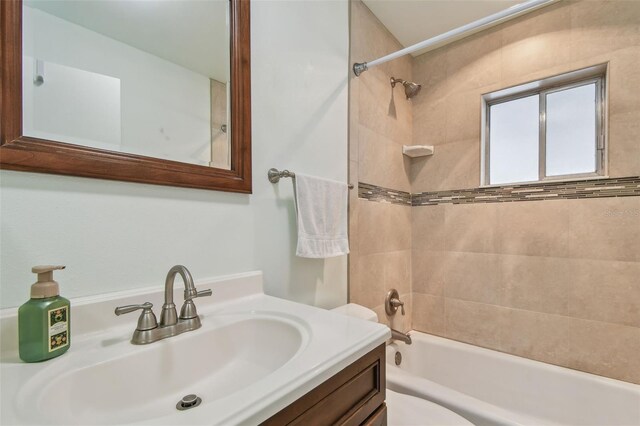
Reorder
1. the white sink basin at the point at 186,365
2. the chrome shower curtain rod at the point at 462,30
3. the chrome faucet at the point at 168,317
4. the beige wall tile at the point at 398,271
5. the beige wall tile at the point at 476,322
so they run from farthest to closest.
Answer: the beige wall tile at the point at 398,271, the beige wall tile at the point at 476,322, the chrome shower curtain rod at the point at 462,30, the chrome faucet at the point at 168,317, the white sink basin at the point at 186,365

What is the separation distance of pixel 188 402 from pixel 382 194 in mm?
1547

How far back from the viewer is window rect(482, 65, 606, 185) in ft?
5.44

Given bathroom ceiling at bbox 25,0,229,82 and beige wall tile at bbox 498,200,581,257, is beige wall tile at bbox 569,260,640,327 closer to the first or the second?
beige wall tile at bbox 498,200,581,257

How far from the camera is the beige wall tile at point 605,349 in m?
1.47

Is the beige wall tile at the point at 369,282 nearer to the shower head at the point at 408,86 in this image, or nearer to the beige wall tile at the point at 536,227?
the beige wall tile at the point at 536,227

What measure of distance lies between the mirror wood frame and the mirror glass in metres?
0.02

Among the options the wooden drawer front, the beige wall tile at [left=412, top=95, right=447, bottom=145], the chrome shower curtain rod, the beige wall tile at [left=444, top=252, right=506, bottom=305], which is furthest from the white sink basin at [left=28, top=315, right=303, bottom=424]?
the beige wall tile at [left=412, top=95, right=447, bottom=145]

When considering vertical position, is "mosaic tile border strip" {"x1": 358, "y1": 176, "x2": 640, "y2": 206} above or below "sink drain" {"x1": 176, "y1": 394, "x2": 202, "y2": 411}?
above

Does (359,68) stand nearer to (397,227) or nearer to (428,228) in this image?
(397,227)

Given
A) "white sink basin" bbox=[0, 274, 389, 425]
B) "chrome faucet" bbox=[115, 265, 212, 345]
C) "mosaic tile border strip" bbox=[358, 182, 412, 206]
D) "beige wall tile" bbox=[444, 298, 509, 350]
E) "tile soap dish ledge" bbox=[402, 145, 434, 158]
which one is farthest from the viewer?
"tile soap dish ledge" bbox=[402, 145, 434, 158]

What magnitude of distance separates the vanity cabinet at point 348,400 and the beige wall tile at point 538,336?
4.69ft

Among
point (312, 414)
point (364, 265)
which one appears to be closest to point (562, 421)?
point (364, 265)

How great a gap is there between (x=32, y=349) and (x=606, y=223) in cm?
227

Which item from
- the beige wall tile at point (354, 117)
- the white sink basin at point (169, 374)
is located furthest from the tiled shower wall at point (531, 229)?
the white sink basin at point (169, 374)
